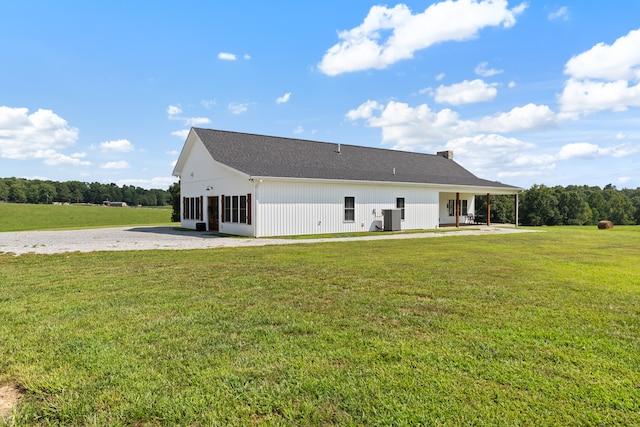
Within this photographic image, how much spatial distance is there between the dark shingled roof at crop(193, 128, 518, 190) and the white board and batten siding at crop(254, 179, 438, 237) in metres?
0.57

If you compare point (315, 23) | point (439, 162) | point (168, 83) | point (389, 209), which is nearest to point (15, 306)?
point (315, 23)

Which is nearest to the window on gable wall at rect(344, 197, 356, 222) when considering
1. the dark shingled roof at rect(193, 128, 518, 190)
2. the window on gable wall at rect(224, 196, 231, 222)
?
the dark shingled roof at rect(193, 128, 518, 190)

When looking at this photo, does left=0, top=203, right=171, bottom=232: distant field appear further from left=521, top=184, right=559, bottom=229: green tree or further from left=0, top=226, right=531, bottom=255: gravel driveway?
left=521, top=184, right=559, bottom=229: green tree

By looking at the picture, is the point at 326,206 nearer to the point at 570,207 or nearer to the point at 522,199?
the point at 522,199

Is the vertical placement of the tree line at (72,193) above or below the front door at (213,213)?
above

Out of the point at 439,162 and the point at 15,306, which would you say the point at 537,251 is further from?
the point at 439,162

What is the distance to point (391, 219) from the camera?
20.6 metres

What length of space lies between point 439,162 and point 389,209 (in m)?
11.5

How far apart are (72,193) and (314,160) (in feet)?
323

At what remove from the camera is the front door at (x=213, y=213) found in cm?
2059

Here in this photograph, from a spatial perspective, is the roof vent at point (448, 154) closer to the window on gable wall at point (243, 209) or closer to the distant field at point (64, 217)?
the window on gable wall at point (243, 209)

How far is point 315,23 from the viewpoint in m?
14.7

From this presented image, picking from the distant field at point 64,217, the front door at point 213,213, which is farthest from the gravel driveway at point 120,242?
the distant field at point 64,217

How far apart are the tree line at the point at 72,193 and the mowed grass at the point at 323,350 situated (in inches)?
3467
